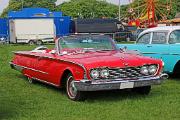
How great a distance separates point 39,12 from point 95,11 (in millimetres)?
57559

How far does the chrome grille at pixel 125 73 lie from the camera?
8.68 metres

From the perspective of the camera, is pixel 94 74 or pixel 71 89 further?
pixel 71 89

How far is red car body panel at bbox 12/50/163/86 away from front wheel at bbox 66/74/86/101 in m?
0.22

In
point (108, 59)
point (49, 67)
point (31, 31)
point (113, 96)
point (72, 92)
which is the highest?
point (108, 59)

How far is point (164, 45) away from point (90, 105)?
13.1 ft

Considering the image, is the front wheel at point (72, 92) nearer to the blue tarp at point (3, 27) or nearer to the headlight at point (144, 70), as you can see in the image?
the headlight at point (144, 70)

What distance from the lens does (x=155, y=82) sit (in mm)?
9039

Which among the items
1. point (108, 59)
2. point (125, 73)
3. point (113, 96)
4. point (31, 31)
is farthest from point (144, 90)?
point (31, 31)

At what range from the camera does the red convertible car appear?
8562 mm

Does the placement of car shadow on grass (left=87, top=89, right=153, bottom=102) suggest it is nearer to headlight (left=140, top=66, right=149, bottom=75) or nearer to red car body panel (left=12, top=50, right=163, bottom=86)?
headlight (left=140, top=66, right=149, bottom=75)

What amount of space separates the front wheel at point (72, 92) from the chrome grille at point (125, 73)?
28.0 inches

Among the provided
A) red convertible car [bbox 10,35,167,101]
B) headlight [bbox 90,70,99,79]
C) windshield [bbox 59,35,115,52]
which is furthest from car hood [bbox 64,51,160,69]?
windshield [bbox 59,35,115,52]

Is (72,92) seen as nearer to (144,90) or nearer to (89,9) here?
(144,90)

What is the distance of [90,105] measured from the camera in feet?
28.0
